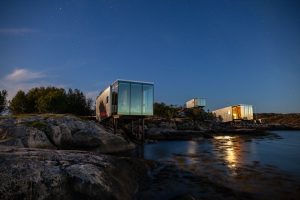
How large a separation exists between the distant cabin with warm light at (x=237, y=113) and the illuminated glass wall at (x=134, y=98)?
2139 inches

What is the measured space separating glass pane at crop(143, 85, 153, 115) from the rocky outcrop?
6.00 meters

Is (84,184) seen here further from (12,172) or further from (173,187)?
(173,187)

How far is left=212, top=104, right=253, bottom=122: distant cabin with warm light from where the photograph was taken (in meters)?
73.1

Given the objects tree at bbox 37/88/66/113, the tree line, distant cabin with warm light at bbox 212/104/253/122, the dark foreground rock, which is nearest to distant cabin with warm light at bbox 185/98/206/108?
distant cabin with warm light at bbox 212/104/253/122

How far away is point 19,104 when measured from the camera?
183 ft

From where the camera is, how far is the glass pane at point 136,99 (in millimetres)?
26562

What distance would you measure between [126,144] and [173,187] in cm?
1312

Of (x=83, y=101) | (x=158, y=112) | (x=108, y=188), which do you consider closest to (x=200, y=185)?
(x=108, y=188)

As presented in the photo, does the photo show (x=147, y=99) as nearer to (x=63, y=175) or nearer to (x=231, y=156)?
(x=231, y=156)

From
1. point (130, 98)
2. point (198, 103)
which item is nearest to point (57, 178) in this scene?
point (130, 98)

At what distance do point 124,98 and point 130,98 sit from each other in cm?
73

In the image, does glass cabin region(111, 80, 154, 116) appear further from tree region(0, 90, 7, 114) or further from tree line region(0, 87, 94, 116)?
tree region(0, 90, 7, 114)

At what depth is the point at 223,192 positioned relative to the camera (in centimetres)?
887

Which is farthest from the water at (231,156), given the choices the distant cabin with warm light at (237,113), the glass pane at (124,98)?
the distant cabin with warm light at (237,113)
